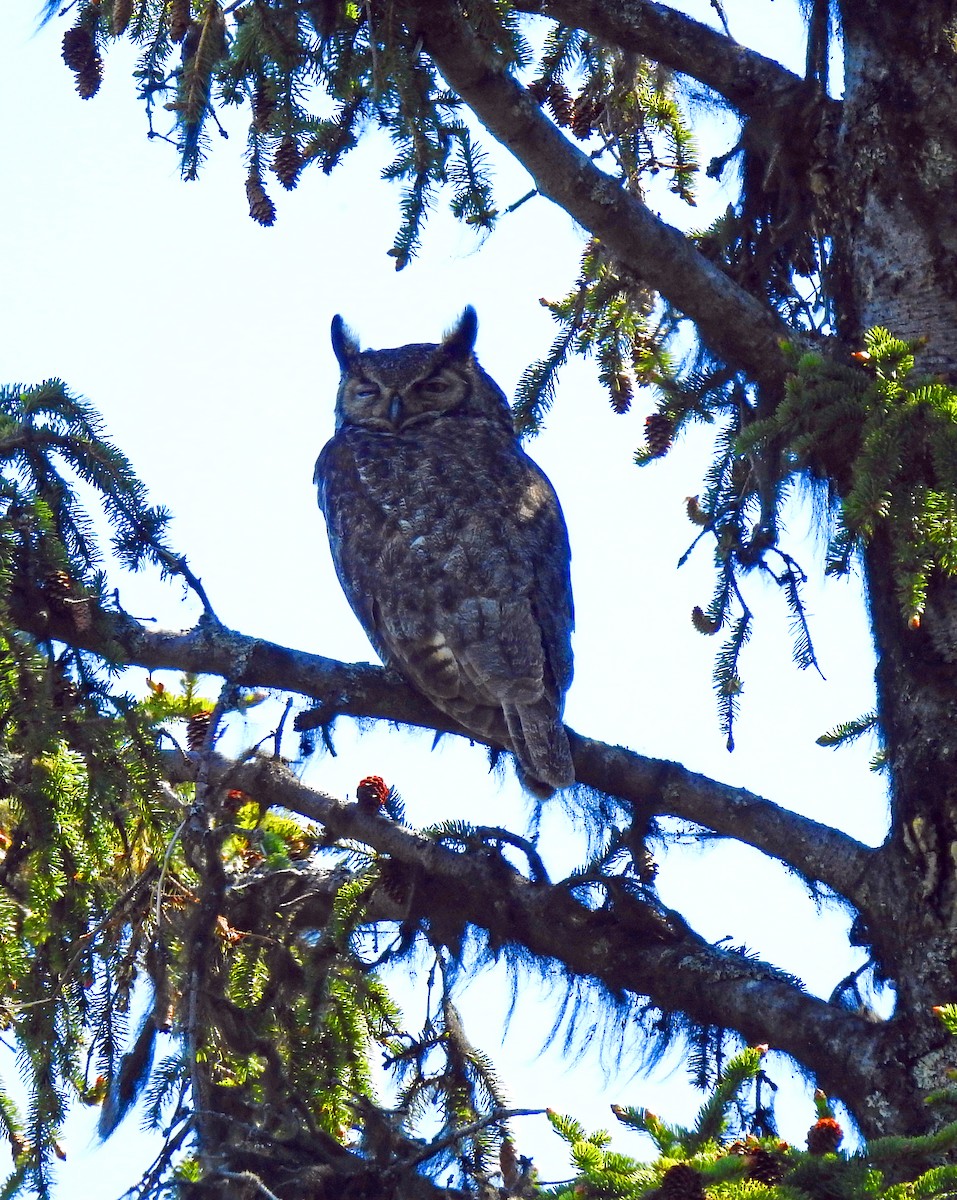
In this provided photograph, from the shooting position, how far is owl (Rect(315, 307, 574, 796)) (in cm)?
380

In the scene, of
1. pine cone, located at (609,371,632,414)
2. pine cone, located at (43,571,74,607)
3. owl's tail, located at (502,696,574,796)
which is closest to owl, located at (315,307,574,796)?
owl's tail, located at (502,696,574,796)

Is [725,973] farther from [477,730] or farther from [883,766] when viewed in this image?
[477,730]

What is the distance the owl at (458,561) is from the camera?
3.80 metres

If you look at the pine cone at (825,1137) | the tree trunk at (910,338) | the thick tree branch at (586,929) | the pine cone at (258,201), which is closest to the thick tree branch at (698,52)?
the tree trunk at (910,338)

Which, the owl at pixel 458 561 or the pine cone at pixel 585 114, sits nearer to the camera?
the owl at pixel 458 561

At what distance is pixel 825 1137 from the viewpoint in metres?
2.05

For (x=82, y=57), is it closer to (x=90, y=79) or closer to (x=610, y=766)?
(x=90, y=79)

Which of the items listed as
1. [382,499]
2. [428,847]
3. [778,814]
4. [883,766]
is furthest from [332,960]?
[382,499]

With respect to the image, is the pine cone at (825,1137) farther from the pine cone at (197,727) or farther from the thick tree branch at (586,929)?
the pine cone at (197,727)

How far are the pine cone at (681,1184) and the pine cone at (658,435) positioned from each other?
7.13 feet

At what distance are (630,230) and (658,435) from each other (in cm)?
58

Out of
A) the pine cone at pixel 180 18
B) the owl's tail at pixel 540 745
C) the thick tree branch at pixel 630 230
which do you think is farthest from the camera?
the owl's tail at pixel 540 745

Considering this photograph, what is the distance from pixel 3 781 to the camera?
257cm

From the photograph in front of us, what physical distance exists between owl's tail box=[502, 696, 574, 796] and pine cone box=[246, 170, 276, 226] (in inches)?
56.6
